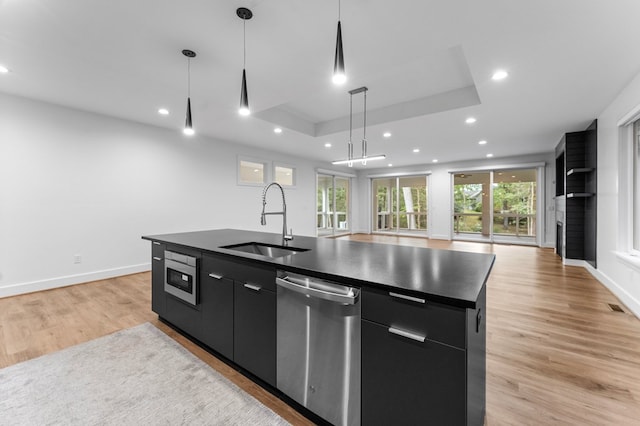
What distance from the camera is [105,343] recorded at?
2.32 metres

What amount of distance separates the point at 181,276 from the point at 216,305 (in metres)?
0.53

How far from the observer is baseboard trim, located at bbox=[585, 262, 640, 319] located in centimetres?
296

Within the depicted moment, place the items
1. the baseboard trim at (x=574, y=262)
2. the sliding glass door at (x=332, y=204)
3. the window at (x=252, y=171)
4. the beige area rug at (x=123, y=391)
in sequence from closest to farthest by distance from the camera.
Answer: the beige area rug at (x=123, y=391) → the baseboard trim at (x=574, y=262) → the window at (x=252, y=171) → the sliding glass door at (x=332, y=204)

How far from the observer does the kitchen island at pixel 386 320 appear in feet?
3.46

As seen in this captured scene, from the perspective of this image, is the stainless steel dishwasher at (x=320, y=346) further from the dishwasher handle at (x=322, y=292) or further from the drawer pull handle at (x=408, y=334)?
the drawer pull handle at (x=408, y=334)

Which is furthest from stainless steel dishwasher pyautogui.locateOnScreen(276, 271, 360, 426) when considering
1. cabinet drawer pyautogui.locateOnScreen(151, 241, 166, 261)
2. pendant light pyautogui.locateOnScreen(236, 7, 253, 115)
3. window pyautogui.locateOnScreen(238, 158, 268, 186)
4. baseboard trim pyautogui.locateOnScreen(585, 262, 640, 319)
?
window pyautogui.locateOnScreen(238, 158, 268, 186)

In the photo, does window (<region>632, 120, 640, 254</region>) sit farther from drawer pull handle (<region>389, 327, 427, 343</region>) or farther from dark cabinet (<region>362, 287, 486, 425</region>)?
drawer pull handle (<region>389, 327, 427, 343</region>)

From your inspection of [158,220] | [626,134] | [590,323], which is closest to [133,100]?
[158,220]

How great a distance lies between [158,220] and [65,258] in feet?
4.40

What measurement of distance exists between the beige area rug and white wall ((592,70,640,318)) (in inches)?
160

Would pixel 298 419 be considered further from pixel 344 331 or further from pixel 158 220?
pixel 158 220

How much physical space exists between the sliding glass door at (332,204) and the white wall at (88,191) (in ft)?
12.6

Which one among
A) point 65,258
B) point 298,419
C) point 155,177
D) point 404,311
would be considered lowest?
point 298,419

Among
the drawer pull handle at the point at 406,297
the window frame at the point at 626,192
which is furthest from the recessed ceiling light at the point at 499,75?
the drawer pull handle at the point at 406,297
